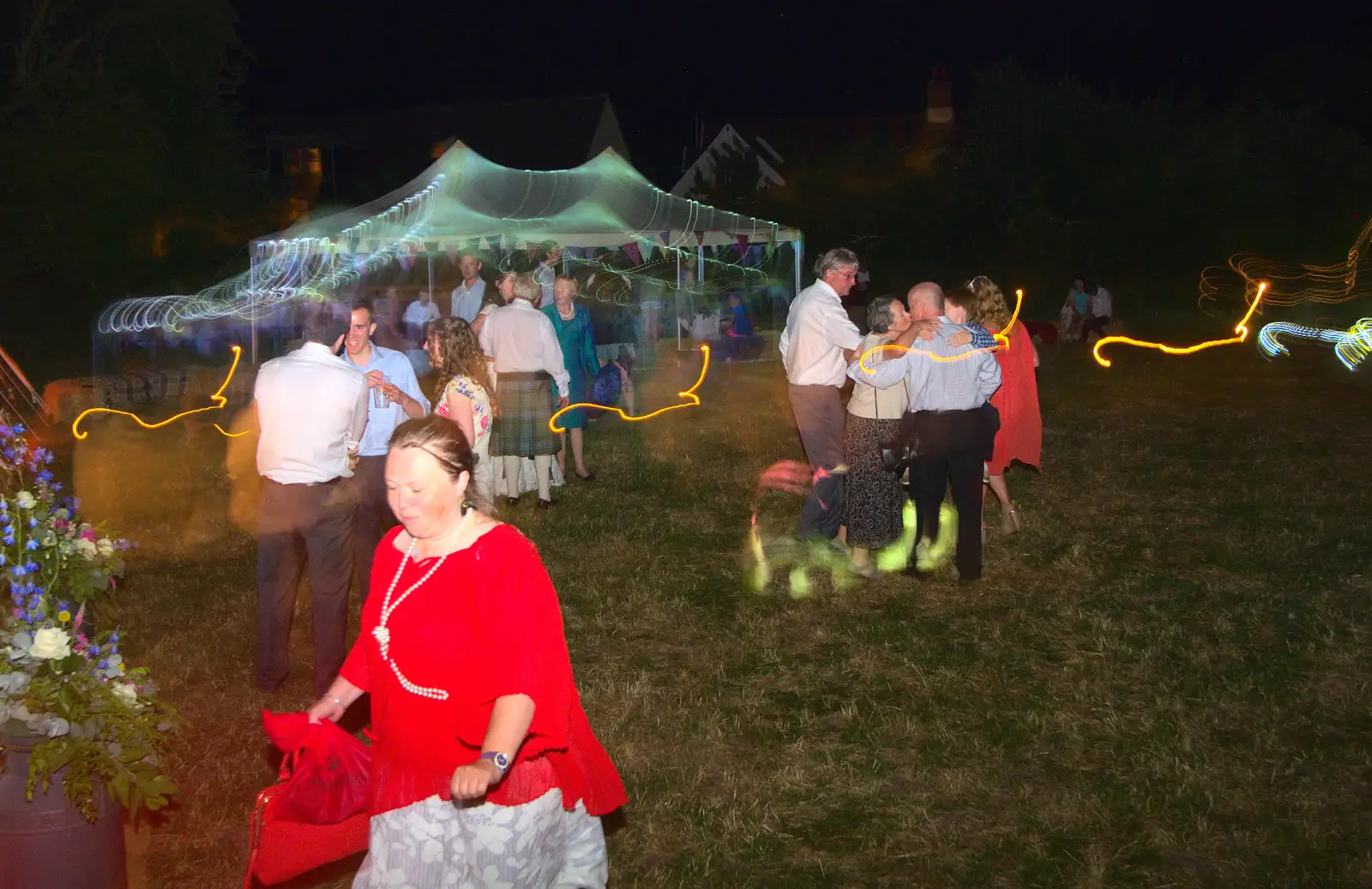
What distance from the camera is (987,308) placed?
734 cm

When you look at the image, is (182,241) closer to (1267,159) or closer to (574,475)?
(574,475)

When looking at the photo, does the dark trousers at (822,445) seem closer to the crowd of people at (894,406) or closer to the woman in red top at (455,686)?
the crowd of people at (894,406)

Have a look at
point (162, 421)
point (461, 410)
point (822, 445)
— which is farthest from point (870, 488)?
point (162, 421)

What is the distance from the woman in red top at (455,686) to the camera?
2.76 meters

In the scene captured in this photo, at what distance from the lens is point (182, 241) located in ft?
94.1

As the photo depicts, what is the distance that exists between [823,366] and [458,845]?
4710mm

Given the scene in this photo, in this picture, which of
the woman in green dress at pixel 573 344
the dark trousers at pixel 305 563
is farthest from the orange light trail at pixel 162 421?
the dark trousers at pixel 305 563

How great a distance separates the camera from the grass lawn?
169 inches

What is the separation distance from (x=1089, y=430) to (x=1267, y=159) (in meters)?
22.3

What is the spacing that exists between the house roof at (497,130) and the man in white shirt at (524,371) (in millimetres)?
29201

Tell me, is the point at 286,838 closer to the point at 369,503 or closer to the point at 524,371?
the point at 369,503

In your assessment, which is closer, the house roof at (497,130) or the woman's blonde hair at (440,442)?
the woman's blonde hair at (440,442)

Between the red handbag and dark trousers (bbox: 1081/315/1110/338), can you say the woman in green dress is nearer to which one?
the red handbag

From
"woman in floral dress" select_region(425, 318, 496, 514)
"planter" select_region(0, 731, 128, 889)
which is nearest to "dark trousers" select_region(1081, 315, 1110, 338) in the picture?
"woman in floral dress" select_region(425, 318, 496, 514)
